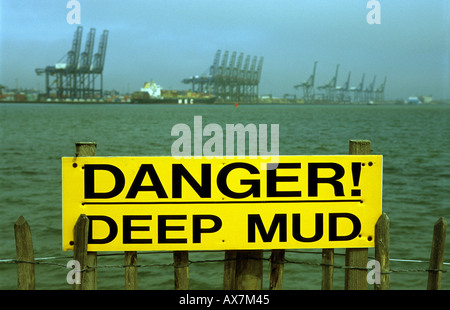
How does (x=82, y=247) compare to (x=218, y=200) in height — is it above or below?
below

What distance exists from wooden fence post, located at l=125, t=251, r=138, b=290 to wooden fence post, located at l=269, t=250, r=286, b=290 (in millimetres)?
918

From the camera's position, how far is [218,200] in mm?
3672

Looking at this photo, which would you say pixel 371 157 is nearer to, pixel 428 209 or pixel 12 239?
pixel 12 239

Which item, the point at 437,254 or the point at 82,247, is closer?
the point at 82,247

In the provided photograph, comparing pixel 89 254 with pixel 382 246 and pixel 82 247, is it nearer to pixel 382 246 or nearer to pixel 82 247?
pixel 82 247

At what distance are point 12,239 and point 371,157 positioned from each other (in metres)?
8.68

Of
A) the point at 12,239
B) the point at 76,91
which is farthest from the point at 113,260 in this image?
the point at 76,91

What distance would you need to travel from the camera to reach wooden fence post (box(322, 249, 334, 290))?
153 inches

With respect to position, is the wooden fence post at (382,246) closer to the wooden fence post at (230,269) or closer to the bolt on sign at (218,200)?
the bolt on sign at (218,200)

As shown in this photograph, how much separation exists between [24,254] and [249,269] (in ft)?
4.88

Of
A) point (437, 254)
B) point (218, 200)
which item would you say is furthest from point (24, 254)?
point (437, 254)

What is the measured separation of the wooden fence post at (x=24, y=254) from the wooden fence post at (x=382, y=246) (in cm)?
227

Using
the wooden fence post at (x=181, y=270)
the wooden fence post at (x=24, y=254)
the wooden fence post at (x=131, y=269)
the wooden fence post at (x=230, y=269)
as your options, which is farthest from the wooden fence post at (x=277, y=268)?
the wooden fence post at (x=24, y=254)
